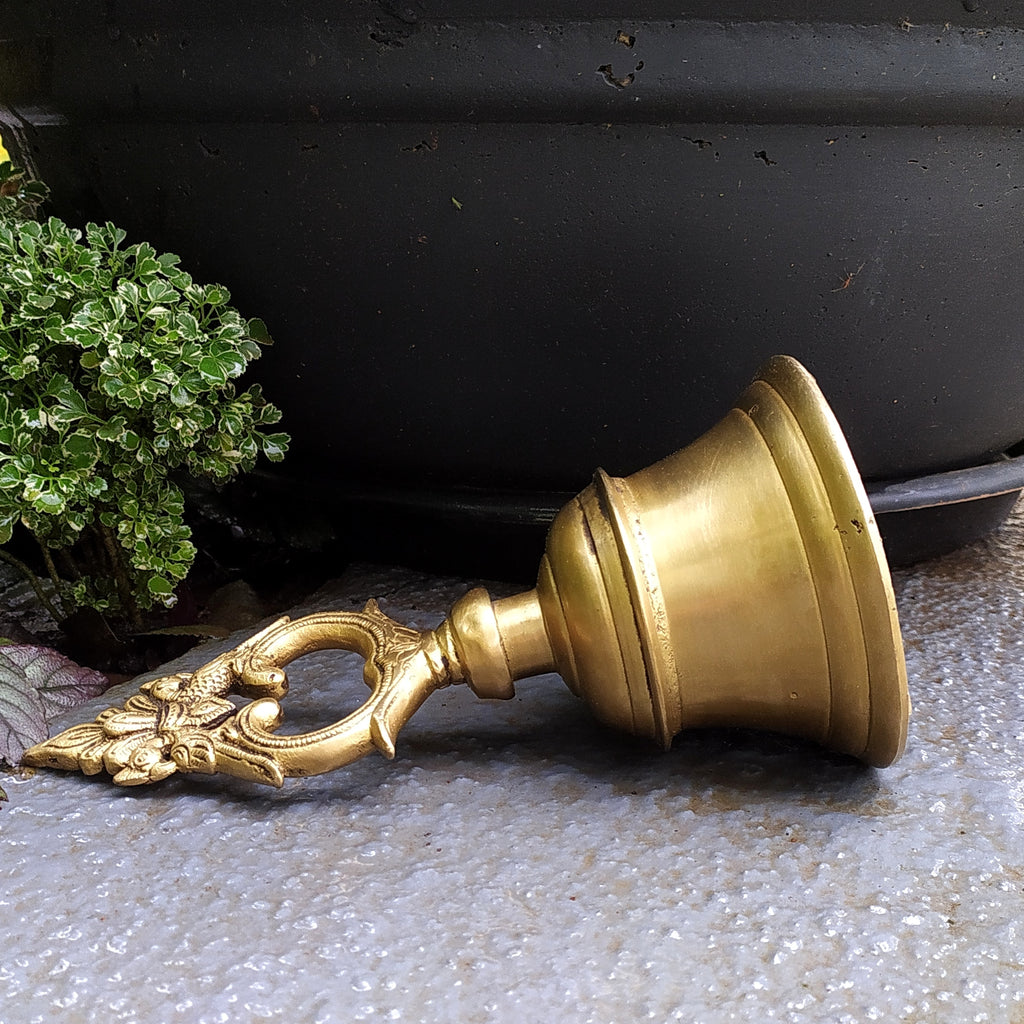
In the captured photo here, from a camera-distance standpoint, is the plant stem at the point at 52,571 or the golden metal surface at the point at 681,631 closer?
the golden metal surface at the point at 681,631

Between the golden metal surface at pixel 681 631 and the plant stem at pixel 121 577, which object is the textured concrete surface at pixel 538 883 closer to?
the golden metal surface at pixel 681 631

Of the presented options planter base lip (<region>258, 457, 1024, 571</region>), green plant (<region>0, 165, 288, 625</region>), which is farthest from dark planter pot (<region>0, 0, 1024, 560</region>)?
green plant (<region>0, 165, 288, 625</region>)

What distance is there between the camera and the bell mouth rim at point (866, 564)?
0.90 meters

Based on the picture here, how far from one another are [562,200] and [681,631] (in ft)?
1.76

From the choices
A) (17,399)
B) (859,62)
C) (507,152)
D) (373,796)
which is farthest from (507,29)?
(373,796)

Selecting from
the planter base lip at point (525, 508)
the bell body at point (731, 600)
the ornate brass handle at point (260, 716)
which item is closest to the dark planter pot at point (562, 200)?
the planter base lip at point (525, 508)

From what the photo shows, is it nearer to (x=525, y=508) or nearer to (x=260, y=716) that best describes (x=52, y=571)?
(x=260, y=716)

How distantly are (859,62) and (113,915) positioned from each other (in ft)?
3.69

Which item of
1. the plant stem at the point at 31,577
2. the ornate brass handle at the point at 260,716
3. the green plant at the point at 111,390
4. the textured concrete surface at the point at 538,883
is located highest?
the green plant at the point at 111,390

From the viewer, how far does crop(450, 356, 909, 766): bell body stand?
0.93 m

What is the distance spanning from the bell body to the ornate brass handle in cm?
7

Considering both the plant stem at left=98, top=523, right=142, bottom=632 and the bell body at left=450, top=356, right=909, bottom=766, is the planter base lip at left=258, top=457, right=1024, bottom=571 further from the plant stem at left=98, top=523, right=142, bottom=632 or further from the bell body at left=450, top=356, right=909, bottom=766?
the bell body at left=450, top=356, right=909, bottom=766

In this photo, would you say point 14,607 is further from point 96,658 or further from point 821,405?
point 821,405

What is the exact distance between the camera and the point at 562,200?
1212mm
